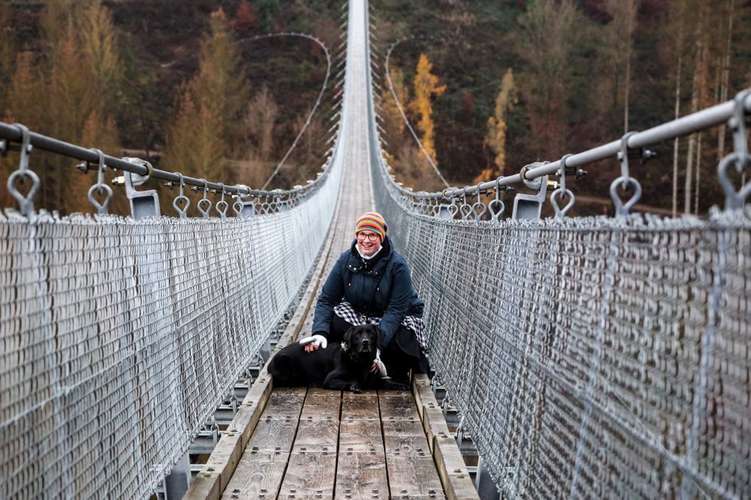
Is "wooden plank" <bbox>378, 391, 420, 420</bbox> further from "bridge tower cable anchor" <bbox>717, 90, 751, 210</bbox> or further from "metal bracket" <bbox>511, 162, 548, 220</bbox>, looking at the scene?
"bridge tower cable anchor" <bbox>717, 90, 751, 210</bbox>

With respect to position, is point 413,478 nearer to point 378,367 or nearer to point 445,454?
point 445,454

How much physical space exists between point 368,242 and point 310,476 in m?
1.66

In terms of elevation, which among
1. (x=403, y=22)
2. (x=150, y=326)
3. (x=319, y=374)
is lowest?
(x=319, y=374)

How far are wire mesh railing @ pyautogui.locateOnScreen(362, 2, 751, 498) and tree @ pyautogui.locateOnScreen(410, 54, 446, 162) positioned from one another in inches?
1601

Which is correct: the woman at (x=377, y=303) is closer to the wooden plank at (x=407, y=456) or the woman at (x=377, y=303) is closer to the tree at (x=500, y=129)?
the wooden plank at (x=407, y=456)

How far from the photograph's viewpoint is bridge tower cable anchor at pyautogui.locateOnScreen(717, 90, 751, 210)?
124 cm

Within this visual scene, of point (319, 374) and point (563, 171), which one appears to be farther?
point (319, 374)

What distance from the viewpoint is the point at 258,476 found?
9.86 ft

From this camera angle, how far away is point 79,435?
1946 mm

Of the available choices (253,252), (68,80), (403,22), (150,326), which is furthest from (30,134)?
(403,22)

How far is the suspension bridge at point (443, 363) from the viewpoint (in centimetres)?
138

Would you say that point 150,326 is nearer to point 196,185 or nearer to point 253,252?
point 196,185

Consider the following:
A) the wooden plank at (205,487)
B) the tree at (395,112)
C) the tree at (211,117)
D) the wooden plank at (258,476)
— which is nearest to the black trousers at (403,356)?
the wooden plank at (258,476)

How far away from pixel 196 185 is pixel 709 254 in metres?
3.16
